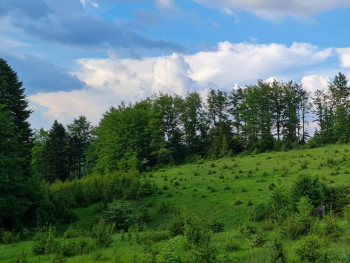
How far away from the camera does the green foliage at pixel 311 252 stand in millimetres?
8852

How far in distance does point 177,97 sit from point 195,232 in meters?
67.7

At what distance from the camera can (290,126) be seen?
69.6m

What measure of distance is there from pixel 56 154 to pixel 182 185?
46.5 meters

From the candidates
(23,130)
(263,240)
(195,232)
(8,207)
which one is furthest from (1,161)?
(263,240)

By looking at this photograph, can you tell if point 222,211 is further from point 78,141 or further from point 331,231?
point 78,141

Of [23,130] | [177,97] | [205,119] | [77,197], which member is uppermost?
[177,97]

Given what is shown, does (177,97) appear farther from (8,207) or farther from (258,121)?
(8,207)

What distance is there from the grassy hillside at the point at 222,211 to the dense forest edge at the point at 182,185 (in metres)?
0.09

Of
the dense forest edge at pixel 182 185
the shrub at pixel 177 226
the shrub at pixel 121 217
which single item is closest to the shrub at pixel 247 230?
the dense forest edge at pixel 182 185

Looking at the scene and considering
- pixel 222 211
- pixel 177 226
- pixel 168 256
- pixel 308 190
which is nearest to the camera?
pixel 168 256

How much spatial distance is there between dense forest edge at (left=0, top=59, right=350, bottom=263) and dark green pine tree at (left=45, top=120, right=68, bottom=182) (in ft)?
0.79

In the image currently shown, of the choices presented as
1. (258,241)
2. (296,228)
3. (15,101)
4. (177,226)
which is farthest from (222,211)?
(15,101)

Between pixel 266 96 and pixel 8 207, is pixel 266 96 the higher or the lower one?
the higher one

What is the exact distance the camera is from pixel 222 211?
25.0m
